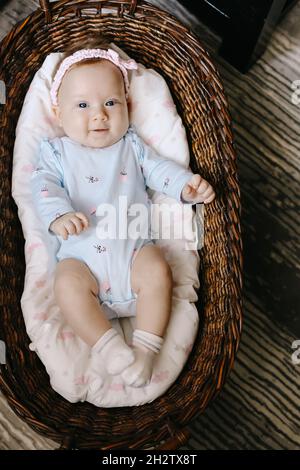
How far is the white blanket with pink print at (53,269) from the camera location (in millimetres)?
1241

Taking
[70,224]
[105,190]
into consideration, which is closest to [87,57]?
[105,190]

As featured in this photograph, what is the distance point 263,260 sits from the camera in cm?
158

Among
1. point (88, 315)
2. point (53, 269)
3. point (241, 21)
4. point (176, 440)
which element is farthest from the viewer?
point (241, 21)

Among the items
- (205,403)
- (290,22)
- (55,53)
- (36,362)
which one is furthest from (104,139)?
(290,22)

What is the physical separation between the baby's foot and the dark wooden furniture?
0.96m

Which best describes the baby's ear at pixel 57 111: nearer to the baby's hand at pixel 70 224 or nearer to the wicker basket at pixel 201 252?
the wicker basket at pixel 201 252

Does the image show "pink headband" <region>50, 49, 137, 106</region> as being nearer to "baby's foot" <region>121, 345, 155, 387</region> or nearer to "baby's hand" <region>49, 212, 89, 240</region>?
"baby's hand" <region>49, 212, 89, 240</region>

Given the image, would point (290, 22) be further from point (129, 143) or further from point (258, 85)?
point (129, 143)

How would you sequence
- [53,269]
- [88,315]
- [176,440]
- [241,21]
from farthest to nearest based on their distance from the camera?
[241,21]
[53,269]
[88,315]
[176,440]

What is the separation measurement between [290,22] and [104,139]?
0.88 meters

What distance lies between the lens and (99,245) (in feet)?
4.27

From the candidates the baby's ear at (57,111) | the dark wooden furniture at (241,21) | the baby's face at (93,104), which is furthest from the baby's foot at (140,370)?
the dark wooden furniture at (241,21)

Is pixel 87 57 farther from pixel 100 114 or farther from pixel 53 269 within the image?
pixel 53 269

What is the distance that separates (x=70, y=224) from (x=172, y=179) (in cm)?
29
